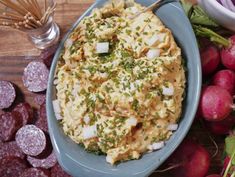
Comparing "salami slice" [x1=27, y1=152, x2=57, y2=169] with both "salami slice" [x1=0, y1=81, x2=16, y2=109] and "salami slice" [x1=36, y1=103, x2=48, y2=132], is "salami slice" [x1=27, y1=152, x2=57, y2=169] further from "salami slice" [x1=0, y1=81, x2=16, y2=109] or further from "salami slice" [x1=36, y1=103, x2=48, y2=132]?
"salami slice" [x1=0, y1=81, x2=16, y2=109]

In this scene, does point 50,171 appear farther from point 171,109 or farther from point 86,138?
point 171,109

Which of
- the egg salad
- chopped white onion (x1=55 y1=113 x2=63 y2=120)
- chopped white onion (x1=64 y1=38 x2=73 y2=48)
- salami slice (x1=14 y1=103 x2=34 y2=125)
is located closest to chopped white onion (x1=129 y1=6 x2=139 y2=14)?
the egg salad

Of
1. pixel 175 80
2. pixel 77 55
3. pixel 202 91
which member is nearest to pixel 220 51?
pixel 202 91

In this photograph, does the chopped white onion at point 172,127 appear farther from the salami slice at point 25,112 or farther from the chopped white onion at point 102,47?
the salami slice at point 25,112

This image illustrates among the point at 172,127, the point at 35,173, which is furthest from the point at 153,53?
the point at 35,173

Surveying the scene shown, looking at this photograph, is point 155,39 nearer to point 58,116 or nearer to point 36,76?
point 58,116

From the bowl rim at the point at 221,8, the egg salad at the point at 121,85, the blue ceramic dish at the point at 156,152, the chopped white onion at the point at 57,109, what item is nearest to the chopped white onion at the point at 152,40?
the egg salad at the point at 121,85
